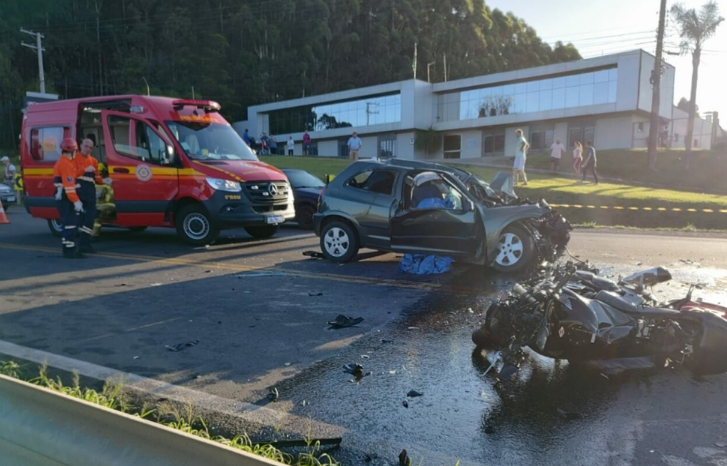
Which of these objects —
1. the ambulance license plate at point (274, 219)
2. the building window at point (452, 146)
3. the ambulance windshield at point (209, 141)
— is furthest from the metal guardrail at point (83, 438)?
the building window at point (452, 146)

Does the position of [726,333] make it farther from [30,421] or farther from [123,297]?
[123,297]

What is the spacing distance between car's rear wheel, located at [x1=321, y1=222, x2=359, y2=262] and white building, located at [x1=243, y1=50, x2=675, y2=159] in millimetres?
35649

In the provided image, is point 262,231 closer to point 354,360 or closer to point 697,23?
point 354,360

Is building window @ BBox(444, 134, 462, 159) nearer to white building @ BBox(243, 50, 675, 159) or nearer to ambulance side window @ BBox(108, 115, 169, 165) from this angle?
white building @ BBox(243, 50, 675, 159)

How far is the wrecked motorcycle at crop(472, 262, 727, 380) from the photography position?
399 centimetres

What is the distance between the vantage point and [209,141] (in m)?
10.6

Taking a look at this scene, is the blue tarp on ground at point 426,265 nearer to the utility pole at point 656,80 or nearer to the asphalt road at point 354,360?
the asphalt road at point 354,360

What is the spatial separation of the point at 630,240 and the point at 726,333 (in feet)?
26.4

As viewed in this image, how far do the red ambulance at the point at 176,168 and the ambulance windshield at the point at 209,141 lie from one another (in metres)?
0.02

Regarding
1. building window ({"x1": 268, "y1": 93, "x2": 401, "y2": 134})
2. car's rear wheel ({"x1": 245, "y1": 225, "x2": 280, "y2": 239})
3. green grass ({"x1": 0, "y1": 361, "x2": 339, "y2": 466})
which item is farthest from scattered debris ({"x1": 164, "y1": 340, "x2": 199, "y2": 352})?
building window ({"x1": 268, "y1": 93, "x2": 401, "y2": 134})

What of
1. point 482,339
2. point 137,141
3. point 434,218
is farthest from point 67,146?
point 482,339

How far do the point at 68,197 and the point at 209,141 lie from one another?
2770mm

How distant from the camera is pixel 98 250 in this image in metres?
10.2

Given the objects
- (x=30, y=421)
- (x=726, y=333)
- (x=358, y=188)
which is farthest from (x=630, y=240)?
(x=30, y=421)
